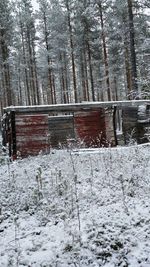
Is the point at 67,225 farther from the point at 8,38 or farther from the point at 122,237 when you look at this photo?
the point at 8,38

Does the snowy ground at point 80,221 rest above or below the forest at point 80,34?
below

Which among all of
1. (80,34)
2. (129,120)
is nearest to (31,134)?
(129,120)

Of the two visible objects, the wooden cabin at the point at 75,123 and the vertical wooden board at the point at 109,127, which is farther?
the vertical wooden board at the point at 109,127

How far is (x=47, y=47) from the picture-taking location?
3591 cm

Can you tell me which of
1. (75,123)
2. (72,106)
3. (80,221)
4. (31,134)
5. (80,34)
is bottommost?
(80,221)

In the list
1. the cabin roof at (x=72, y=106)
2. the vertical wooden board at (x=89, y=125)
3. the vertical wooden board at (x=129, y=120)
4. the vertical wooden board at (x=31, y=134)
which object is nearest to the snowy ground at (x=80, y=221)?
the vertical wooden board at (x=31, y=134)

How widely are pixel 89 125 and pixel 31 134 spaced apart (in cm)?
380

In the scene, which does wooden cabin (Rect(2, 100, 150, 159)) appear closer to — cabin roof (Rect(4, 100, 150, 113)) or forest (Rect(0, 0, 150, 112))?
cabin roof (Rect(4, 100, 150, 113))

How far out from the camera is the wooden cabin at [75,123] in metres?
16.2

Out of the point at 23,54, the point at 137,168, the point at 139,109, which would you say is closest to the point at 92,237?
the point at 137,168

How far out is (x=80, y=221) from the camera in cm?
670

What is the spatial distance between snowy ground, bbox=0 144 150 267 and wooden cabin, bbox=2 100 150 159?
234 inches

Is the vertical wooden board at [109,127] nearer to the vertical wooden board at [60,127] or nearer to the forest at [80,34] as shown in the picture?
the vertical wooden board at [60,127]

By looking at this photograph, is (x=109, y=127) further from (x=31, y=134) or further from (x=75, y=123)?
(x=31, y=134)
